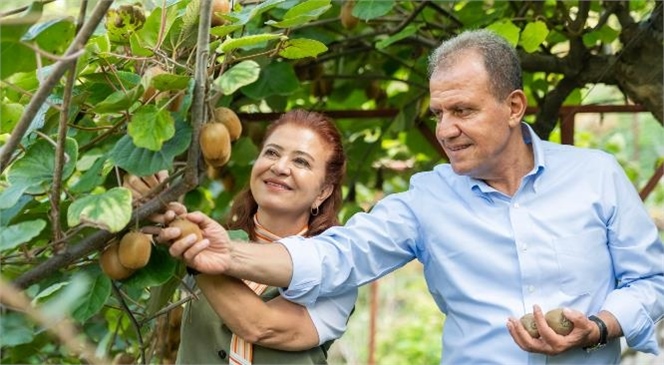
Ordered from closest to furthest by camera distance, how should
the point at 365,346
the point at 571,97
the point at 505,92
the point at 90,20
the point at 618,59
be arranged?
the point at 90,20, the point at 505,92, the point at 618,59, the point at 571,97, the point at 365,346

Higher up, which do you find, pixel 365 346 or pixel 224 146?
pixel 224 146

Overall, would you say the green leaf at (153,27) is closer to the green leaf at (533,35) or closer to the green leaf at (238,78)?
the green leaf at (238,78)

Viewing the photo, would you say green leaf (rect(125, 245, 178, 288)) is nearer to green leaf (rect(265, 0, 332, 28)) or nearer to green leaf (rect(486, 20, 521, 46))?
green leaf (rect(265, 0, 332, 28))

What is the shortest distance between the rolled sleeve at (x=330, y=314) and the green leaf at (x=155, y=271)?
301mm

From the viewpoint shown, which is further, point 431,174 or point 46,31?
point 431,174

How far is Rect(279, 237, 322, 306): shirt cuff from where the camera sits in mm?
1979

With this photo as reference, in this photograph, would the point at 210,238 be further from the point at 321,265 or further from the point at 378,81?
the point at 378,81

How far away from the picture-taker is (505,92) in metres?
2.18

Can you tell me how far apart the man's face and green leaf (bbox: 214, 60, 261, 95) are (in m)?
0.55

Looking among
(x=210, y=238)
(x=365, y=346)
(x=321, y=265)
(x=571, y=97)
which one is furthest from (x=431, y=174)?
(x=365, y=346)

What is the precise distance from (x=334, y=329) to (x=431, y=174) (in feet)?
1.25

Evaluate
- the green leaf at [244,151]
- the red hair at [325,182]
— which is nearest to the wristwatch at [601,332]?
the red hair at [325,182]

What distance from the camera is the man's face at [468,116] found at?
2.10 m

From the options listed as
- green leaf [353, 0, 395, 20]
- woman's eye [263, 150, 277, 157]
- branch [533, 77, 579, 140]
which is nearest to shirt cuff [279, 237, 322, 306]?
woman's eye [263, 150, 277, 157]
